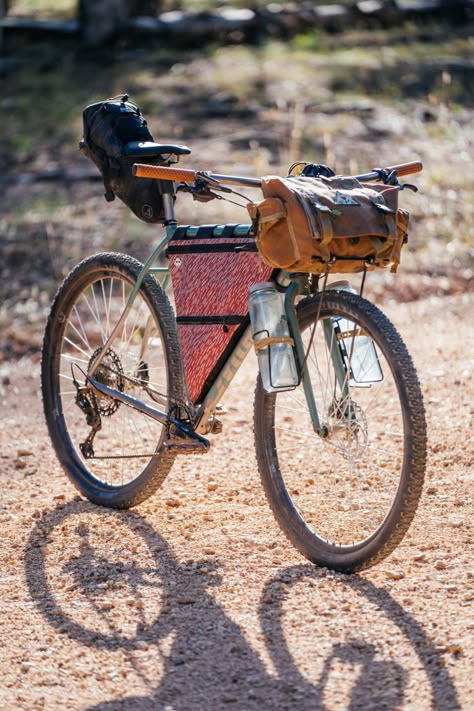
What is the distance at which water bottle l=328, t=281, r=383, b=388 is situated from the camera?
11.9 ft

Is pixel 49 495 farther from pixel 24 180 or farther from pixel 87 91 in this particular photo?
pixel 87 91

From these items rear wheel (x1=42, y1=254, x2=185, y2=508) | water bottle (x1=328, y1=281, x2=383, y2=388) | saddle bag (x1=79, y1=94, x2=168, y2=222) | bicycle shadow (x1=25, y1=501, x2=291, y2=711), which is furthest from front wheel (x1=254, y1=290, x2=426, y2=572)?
saddle bag (x1=79, y1=94, x2=168, y2=222)

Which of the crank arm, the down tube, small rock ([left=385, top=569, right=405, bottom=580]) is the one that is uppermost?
the down tube

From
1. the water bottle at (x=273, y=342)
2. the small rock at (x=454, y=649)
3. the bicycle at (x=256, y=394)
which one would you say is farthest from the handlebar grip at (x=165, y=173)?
the small rock at (x=454, y=649)

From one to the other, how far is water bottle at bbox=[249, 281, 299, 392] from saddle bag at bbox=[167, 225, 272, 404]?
168mm

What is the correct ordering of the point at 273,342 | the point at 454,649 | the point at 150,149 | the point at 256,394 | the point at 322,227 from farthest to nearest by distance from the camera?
the point at 150,149 < the point at 256,394 < the point at 273,342 < the point at 322,227 < the point at 454,649

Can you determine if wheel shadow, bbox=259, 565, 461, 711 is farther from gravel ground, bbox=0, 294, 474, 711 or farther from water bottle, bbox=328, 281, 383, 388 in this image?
water bottle, bbox=328, 281, 383, 388

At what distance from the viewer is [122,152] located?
13.6 feet

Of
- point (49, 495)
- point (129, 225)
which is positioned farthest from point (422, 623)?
point (129, 225)

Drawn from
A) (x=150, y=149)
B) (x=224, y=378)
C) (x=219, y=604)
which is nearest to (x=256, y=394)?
(x=224, y=378)

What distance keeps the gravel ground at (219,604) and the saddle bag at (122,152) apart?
119 cm

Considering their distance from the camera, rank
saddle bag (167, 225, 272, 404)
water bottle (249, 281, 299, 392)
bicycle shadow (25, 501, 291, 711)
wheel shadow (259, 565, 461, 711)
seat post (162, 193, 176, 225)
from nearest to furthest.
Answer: wheel shadow (259, 565, 461, 711)
bicycle shadow (25, 501, 291, 711)
water bottle (249, 281, 299, 392)
saddle bag (167, 225, 272, 404)
seat post (162, 193, 176, 225)

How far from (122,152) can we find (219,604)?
1.66 m

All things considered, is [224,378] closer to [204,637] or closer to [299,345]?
[299,345]
